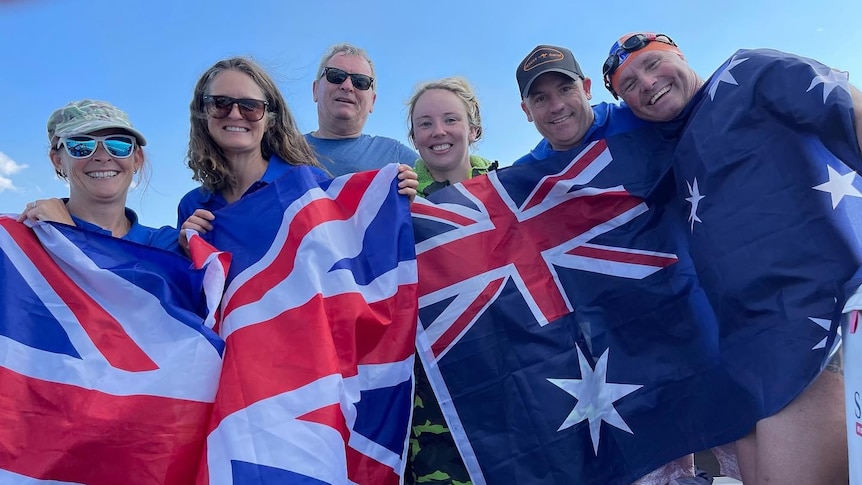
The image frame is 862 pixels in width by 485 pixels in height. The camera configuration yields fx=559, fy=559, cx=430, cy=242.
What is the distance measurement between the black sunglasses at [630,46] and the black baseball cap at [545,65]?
29 cm

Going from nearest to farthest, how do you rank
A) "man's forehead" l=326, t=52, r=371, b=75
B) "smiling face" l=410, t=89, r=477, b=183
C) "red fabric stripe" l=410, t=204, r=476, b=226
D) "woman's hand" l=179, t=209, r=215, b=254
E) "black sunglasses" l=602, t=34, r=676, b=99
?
1. "woman's hand" l=179, t=209, r=215, b=254
2. "black sunglasses" l=602, t=34, r=676, b=99
3. "red fabric stripe" l=410, t=204, r=476, b=226
4. "smiling face" l=410, t=89, r=477, b=183
5. "man's forehead" l=326, t=52, r=371, b=75

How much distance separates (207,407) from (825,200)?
2941 millimetres

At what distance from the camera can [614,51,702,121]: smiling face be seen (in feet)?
10.3

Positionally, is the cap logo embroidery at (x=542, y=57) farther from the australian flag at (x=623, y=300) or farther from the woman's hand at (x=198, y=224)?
the woman's hand at (x=198, y=224)

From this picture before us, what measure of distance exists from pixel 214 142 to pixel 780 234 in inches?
121

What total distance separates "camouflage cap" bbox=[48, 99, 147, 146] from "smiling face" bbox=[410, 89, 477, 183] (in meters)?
1.73

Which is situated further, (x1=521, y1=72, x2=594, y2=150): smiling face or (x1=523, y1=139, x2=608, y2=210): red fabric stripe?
(x1=521, y1=72, x2=594, y2=150): smiling face

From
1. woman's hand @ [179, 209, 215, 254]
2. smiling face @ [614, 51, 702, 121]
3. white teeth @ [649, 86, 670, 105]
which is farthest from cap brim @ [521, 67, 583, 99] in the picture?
woman's hand @ [179, 209, 215, 254]

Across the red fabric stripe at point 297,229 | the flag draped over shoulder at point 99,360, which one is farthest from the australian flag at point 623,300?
the flag draped over shoulder at point 99,360

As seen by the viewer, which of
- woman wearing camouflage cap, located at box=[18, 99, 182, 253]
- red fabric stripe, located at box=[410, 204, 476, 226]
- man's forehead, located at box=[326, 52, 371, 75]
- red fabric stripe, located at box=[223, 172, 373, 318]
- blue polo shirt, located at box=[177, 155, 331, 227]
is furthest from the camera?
man's forehead, located at box=[326, 52, 371, 75]

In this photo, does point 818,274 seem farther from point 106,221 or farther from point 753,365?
point 106,221

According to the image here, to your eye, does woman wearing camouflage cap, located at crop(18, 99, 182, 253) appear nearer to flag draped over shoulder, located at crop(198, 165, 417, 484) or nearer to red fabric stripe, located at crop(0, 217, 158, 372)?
red fabric stripe, located at crop(0, 217, 158, 372)

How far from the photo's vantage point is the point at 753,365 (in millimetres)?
2545

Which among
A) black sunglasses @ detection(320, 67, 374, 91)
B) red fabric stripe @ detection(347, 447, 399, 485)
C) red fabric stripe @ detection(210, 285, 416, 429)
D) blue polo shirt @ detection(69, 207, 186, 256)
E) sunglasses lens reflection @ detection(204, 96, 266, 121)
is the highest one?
black sunglasses @ detection(320, 67, 374, 91)
